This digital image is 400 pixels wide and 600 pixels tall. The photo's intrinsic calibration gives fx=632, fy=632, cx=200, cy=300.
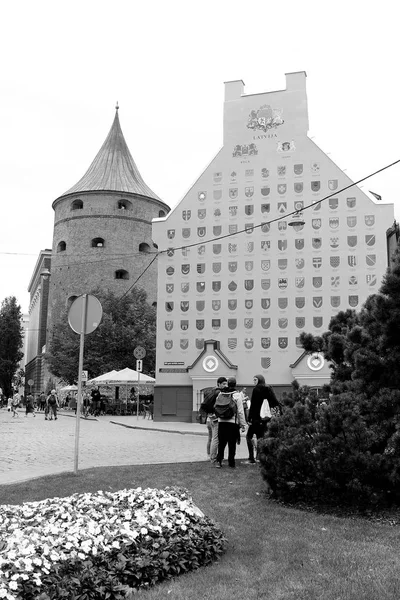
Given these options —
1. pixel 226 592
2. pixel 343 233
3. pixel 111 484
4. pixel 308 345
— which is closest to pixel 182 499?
pixel 226 592

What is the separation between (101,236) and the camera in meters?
68.1

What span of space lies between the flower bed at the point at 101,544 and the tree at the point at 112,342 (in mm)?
42064

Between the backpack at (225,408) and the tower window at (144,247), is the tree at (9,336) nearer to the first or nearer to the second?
the tower window at (144,247)

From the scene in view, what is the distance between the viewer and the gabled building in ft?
102

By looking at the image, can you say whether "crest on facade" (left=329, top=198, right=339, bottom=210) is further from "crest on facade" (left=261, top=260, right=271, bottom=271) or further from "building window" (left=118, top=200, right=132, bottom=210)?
"building window" (left=118, top=200, right=132, bottom=210)

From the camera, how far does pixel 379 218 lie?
3100 centimetres

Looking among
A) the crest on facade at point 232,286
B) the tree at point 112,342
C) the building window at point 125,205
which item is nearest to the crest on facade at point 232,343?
the crest on facade at point 232,286

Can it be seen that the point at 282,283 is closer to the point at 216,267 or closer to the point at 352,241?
the point at 216,267

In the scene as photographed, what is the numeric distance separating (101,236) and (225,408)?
5767 cm

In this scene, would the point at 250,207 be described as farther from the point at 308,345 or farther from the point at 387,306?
the point at 387,306

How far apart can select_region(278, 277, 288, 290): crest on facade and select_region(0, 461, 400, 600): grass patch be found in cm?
2278

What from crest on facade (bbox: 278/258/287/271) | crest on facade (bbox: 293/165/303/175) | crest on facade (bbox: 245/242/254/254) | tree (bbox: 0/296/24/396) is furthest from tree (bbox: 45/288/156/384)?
tree (bbox: 0/296/24/396)

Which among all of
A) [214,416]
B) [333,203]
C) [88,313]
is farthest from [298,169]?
[88,313]

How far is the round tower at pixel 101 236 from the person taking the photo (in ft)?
224
